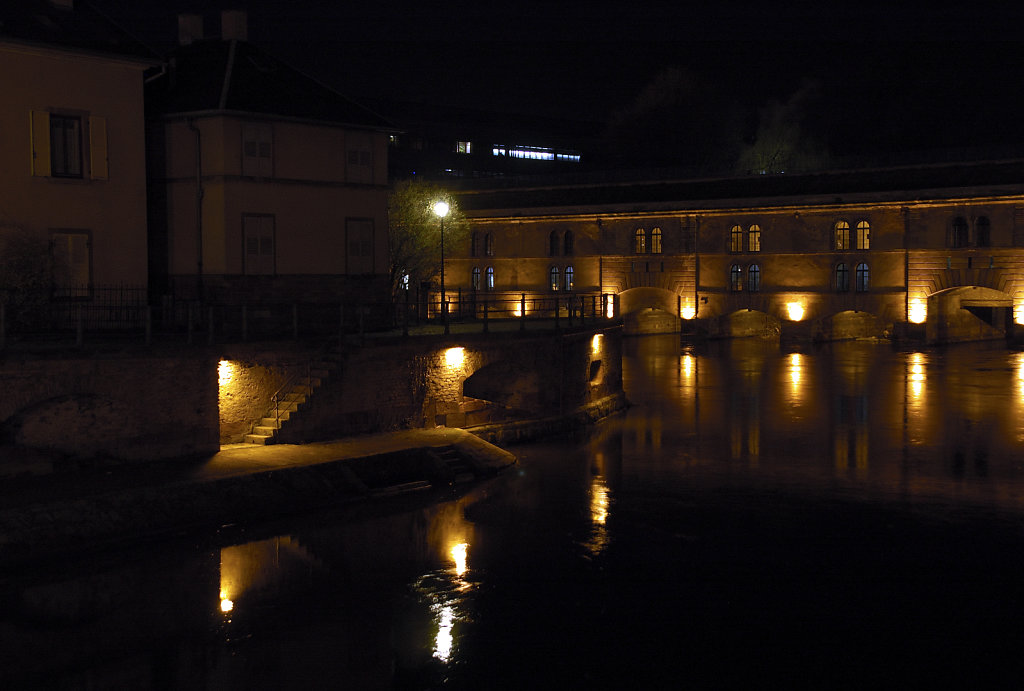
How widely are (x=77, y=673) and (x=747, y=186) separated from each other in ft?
174

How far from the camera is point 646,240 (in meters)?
64.4

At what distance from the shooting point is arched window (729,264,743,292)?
204ft

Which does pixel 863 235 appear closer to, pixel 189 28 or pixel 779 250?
pixel 779 250

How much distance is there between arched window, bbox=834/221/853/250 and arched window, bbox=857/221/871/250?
52cm

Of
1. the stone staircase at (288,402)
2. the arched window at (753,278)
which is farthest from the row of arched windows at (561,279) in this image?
the stone staircase at (288,402)

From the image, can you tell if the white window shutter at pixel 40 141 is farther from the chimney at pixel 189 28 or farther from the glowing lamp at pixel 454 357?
the glowing lamp at pixel 454 357

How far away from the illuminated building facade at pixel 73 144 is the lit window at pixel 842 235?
4199cm

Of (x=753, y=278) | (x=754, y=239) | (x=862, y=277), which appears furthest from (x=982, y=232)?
(x=753, y=278)

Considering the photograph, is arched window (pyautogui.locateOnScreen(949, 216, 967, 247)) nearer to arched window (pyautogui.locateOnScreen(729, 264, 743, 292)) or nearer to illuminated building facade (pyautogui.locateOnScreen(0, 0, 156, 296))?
arched window (pyautogui.locateOnScreen(729, 264, 743, 292))

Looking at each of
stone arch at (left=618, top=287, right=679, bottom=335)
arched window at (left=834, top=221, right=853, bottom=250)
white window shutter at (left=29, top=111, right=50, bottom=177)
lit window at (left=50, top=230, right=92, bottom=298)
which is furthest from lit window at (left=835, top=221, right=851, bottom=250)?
white window shutter at (left=29, top=111, right=50, bottom=177)

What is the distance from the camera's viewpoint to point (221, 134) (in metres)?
26.8

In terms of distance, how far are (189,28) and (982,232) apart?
4013cm

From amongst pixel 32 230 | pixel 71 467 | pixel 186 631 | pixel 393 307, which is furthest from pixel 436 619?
pixel 393 307

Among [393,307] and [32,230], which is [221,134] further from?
[393,307]
